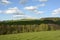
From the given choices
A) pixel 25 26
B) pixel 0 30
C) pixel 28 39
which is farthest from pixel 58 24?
pixel 28 39

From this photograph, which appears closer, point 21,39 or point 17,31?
point 21,39

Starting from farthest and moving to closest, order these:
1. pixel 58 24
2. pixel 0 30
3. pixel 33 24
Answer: pixel 58 24, pixel 33 24, pixel 0 30

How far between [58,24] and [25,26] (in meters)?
6.48

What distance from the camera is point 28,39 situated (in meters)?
13.7

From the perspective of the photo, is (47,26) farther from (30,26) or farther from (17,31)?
(17,31)

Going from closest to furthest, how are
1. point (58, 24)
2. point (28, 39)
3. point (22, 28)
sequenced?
point (28, 39) < point (22, 28) < point (58, 24)

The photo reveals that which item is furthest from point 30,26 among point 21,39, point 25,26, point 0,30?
point 21,39

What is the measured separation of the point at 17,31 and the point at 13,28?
729mm

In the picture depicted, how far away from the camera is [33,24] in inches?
960

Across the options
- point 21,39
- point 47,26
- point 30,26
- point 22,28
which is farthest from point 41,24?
point 21,39

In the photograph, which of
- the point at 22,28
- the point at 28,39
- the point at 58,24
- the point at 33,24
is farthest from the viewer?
the point at 58,24

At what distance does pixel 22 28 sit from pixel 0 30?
332 centimetres

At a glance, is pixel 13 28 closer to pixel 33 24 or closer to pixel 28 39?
pixel 33 24

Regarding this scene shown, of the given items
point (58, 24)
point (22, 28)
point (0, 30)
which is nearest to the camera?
point (0, 30)
